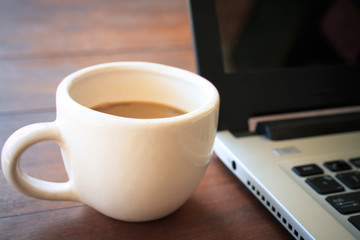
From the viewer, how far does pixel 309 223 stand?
28 centimetres

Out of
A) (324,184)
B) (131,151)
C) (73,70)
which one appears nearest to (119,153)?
(131,151)

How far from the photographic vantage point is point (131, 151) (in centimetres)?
24

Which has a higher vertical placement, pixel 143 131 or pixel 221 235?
pixel 143 131

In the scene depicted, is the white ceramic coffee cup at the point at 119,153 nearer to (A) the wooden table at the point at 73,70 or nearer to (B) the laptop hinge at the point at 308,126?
(A) the wooden table at the point at 73,70

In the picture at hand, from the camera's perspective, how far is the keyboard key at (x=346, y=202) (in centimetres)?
30

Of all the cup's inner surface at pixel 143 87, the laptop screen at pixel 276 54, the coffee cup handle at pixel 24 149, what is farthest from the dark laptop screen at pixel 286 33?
the coffee cup handle at pixel 24 149

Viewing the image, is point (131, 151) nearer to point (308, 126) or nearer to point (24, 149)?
point (24, 149)

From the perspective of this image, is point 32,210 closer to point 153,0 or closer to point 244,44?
point 244,44

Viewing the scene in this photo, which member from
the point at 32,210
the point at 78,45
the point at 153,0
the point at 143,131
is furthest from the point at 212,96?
the point at 153,0

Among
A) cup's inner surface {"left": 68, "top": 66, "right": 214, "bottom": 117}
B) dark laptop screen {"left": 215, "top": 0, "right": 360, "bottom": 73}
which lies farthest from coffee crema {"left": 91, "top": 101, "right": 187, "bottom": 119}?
dark laptop screen {"left": 215, "top": 0, "right": 360, "bottom": 73}

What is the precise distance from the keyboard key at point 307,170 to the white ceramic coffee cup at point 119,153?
103 millimetres

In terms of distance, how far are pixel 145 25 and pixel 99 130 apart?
510 millimetres

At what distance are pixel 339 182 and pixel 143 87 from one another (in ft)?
0.65

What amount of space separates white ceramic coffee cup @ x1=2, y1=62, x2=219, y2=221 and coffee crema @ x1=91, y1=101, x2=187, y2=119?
17 millimetres
